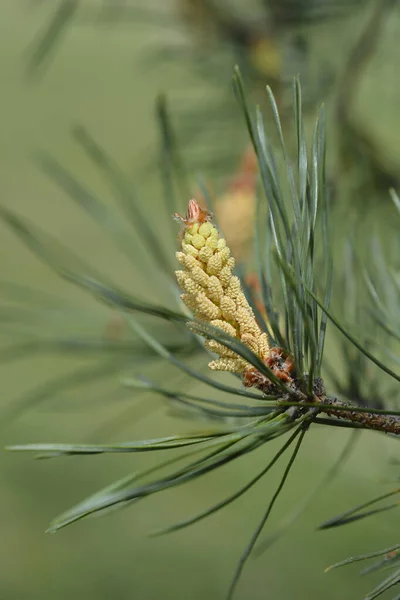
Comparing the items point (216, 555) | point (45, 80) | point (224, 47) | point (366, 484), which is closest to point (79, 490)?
point (216, 555)

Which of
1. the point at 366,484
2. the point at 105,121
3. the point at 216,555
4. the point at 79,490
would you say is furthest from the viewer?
the point at 105,121

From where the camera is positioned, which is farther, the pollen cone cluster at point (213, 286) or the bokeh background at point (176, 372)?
the bokeh background at point (176, 372)

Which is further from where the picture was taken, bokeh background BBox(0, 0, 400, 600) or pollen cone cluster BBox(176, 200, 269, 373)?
bokeh background BBox(0, 0, 400, 600)

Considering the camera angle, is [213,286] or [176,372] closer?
[213,286]

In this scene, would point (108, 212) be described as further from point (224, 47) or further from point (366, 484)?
point (366, 484)
